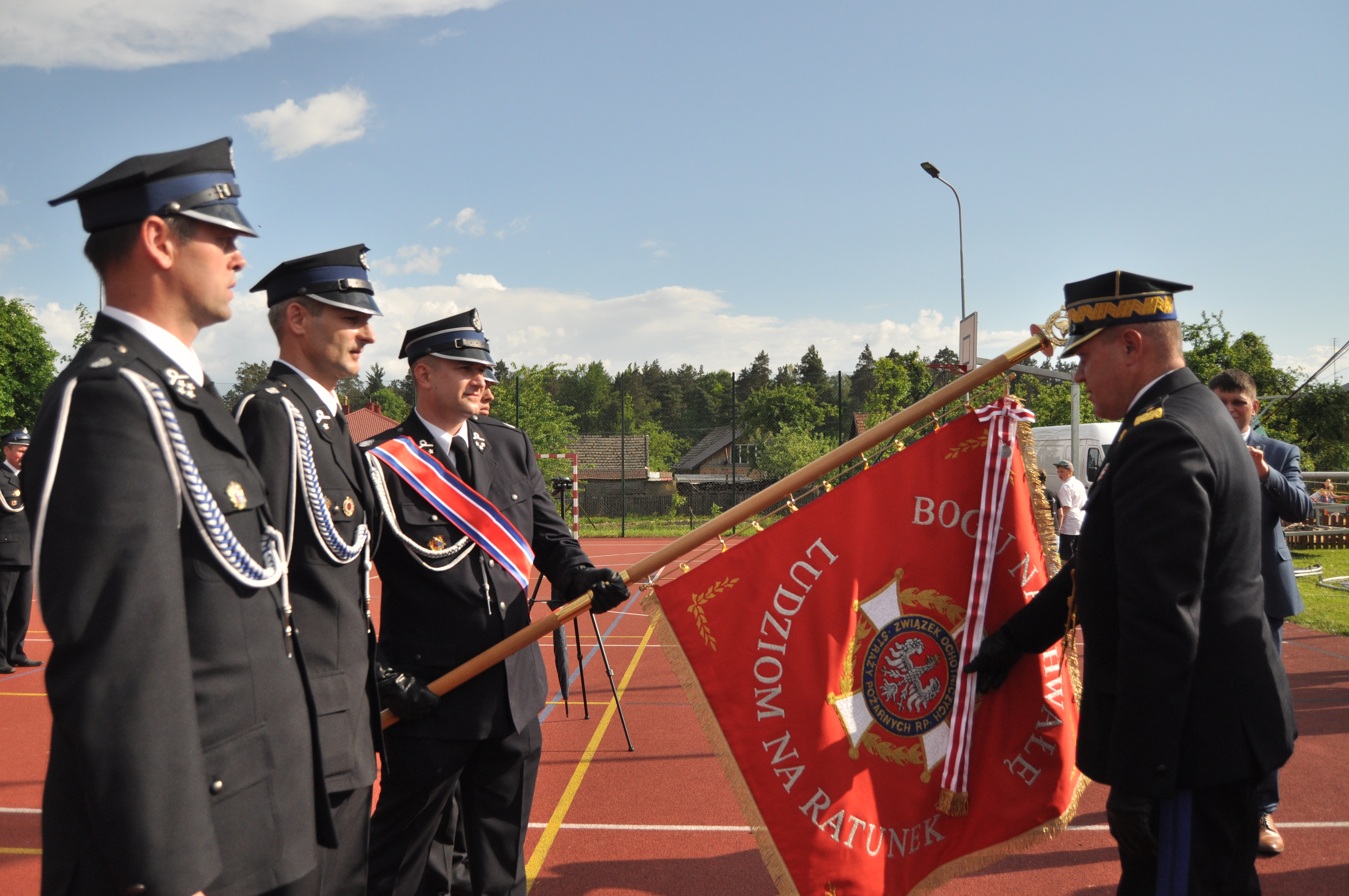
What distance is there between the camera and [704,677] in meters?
2.84

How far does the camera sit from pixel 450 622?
2828 mm

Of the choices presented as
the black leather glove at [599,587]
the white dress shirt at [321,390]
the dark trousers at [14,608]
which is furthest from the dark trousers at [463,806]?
the dark trousers at [14,608]

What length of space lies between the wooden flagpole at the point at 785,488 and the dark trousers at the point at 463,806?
0.20 metres

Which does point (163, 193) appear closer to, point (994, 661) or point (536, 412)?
point (994, 661)

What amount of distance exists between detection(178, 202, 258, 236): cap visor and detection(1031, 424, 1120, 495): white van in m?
16.6

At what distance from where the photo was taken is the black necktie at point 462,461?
10.1 ft

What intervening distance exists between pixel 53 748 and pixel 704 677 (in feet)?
6.10

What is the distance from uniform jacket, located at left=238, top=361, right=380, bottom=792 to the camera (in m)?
2.02

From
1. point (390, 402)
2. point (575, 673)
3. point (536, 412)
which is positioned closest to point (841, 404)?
point (536, 412)

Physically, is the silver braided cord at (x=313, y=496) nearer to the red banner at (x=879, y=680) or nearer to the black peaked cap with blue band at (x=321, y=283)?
the black peaked cap with blue band at (x=321, y=283)

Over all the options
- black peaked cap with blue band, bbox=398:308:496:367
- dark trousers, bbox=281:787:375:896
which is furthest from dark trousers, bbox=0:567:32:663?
dark trousers, bbox=281:787:375:896

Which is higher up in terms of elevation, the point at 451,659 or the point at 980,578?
the point at 980,578

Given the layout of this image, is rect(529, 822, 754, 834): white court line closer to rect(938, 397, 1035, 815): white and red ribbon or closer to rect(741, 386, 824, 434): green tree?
rect(938, 397, 1035, 815): white and red ribbon

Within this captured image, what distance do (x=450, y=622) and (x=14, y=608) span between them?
26.2 feet
